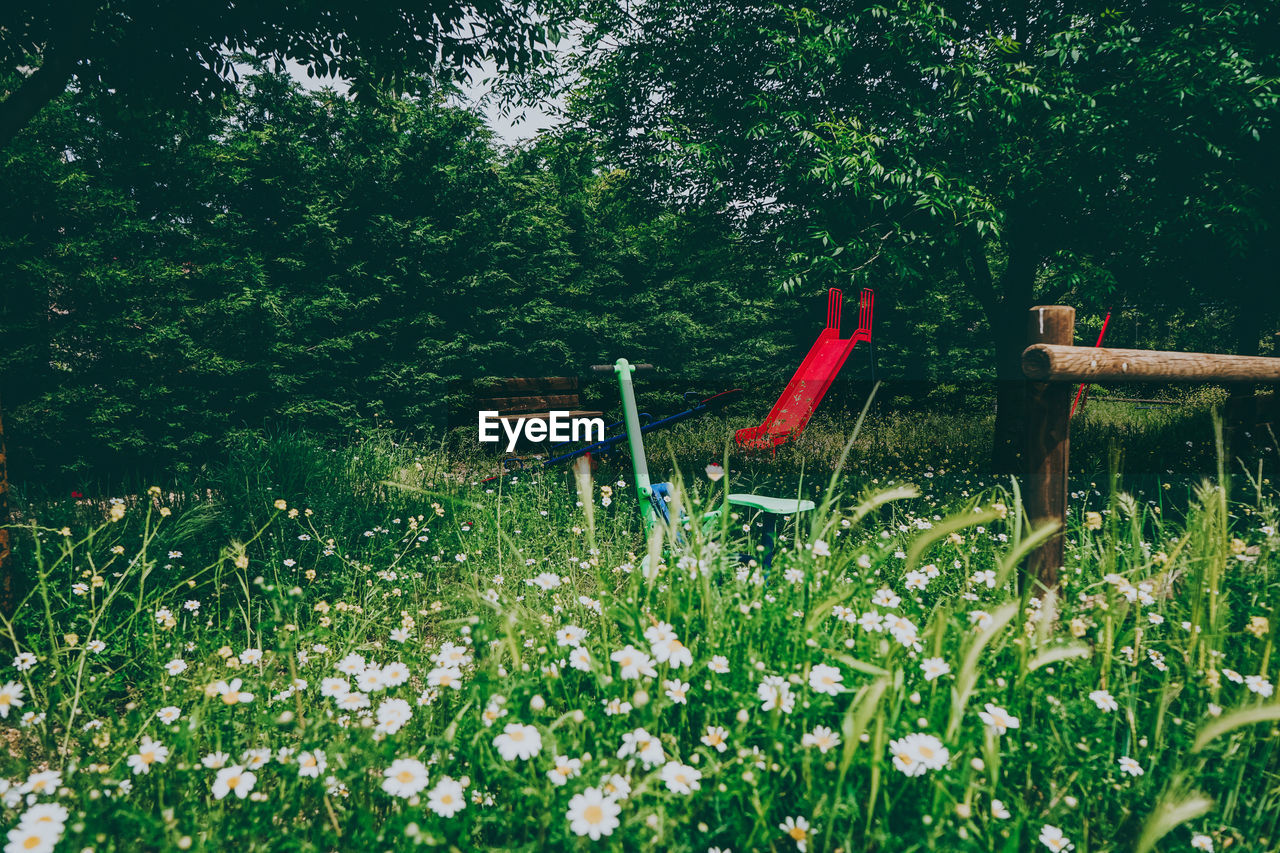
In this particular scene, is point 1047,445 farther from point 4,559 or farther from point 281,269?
point 281,269

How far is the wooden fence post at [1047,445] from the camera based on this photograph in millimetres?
2309

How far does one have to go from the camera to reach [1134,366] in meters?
2.49

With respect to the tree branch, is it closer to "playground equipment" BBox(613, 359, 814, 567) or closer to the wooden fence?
"playground equipment" BBox(613, 359, 814, 567)

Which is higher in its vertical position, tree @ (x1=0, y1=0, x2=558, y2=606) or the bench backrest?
tree @ (x1=0, y1=0, x2=558, y2=606)

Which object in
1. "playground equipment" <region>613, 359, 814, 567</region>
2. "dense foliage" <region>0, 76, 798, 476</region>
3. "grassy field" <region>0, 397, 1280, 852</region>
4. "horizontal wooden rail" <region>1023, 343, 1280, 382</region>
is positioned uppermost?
"dense foliage" <region>0, 76, 798, 476</region>

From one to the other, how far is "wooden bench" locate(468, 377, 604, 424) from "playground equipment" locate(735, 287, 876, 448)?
254cm

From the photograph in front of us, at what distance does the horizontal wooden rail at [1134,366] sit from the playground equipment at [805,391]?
3.87m

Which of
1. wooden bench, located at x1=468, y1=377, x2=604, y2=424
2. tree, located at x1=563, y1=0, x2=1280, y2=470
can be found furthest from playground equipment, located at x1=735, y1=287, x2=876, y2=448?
wooden bench, located at x1=468, y1=377, x2=604, y2=424

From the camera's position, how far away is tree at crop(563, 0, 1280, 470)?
5.63 metres

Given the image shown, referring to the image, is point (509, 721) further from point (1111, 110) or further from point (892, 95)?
point (892, 95)

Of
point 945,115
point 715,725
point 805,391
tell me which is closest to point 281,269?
point 805,391

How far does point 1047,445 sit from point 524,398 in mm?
7221

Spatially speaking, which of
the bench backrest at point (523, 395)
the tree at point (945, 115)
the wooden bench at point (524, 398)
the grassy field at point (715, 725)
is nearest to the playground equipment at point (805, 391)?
the tree at point (945, 115)

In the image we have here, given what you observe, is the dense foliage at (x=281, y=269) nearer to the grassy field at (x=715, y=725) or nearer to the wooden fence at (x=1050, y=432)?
the grassy field at (x=715, y=725)
